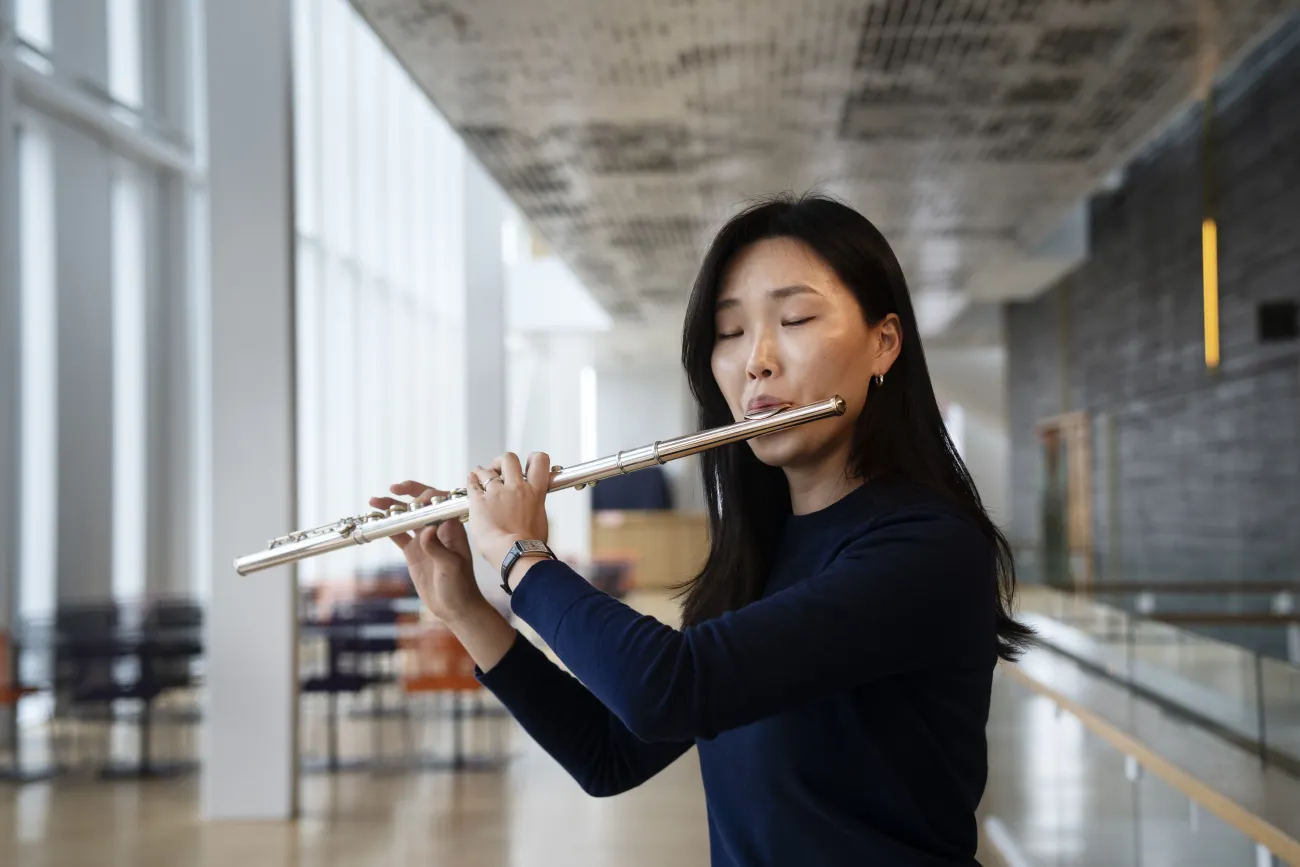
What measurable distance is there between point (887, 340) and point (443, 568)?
1.83 ft

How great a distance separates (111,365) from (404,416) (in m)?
6.35

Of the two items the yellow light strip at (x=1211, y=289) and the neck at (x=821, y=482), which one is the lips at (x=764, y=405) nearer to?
the neck at (x=821, y=482)

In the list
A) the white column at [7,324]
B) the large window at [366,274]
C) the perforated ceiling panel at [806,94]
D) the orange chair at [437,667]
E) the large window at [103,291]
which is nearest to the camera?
the perforated ceiling panel at [806,94]

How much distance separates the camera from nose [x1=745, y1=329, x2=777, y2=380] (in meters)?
1.19

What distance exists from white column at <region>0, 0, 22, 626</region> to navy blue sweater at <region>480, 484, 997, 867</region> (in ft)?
24.0

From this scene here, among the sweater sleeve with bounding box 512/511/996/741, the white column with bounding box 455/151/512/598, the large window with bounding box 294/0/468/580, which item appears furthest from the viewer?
the large window with bounding box 294/0/468/580

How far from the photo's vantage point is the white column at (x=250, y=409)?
5184mm

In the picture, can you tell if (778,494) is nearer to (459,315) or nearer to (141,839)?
(141,839)

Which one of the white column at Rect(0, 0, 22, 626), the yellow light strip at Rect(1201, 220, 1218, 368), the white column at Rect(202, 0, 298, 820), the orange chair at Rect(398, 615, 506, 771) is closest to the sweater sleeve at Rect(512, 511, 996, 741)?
the white column at Rect(202, 0, 298, 820)

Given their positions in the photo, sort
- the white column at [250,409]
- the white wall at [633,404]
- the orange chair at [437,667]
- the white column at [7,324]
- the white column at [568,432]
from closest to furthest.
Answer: the white column at [250,409], the orange chair at [437,667], the white column at [7,324], the white column at [568,432], the white wall at [633,404]

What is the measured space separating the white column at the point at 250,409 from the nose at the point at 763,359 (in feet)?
14.2

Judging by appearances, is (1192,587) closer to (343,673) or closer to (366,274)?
(343,673)

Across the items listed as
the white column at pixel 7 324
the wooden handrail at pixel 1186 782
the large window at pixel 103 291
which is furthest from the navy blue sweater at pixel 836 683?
the large window at pixel 103 291

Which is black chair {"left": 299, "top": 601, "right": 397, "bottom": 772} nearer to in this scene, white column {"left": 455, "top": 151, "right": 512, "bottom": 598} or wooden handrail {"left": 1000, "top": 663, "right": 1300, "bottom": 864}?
white column {"left": 455, "top": 151, "right": 512, "bottom": 598}
